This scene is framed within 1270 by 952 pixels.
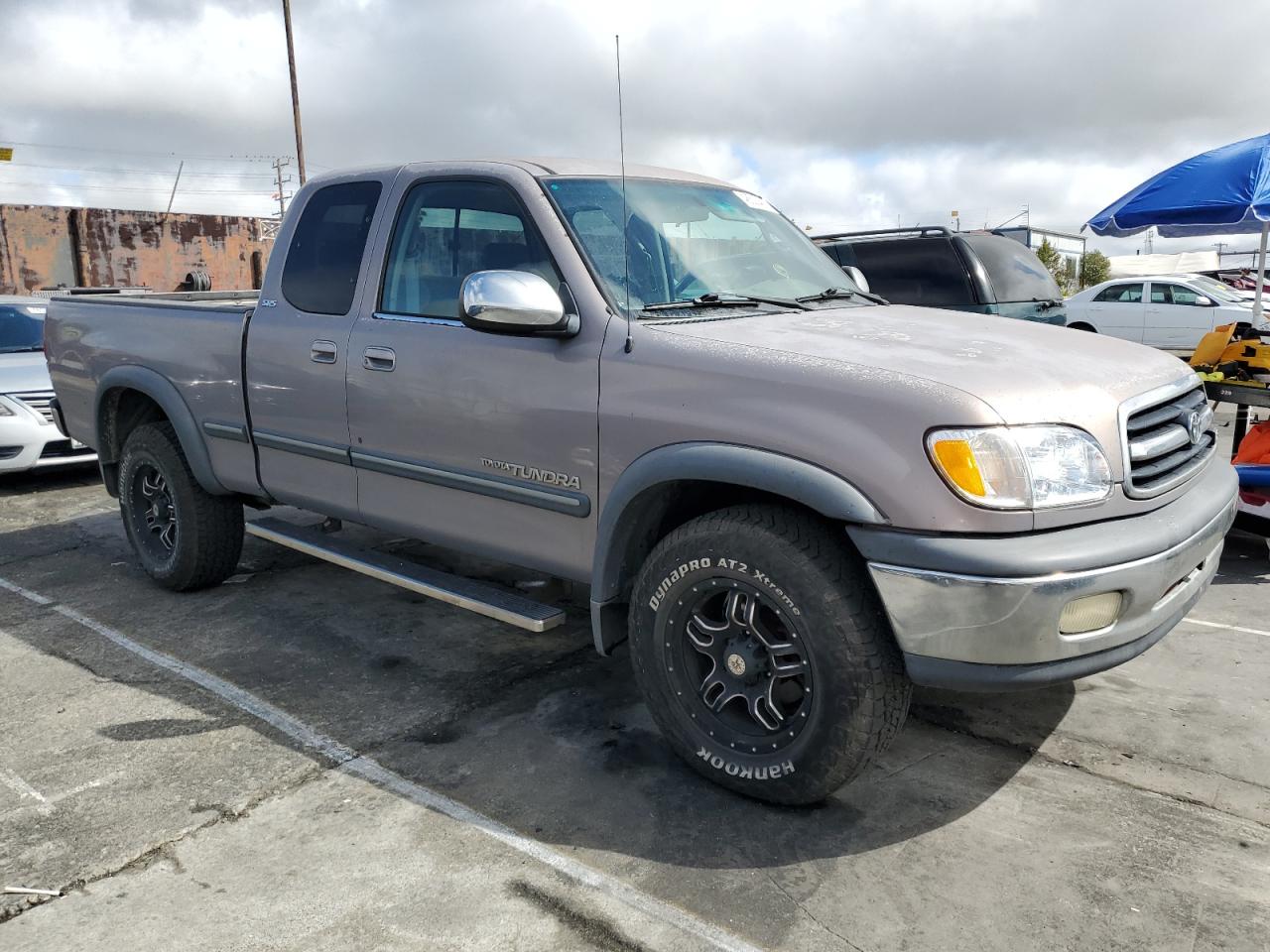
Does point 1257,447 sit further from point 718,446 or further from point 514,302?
point 514,302

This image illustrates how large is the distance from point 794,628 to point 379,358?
195 cm

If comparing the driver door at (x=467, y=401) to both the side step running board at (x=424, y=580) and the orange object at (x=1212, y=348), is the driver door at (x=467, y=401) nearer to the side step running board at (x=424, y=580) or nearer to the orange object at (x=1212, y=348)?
the side step running board at (x=424, y=580)

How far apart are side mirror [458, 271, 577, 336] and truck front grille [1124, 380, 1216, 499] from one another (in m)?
1.68

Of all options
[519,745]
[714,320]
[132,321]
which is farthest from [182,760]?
[132,321]

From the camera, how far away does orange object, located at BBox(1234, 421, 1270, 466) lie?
5.77 metres

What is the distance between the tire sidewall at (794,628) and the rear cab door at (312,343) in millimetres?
1619

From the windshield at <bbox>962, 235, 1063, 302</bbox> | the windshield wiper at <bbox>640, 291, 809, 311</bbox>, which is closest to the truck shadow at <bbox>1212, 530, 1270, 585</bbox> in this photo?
the windshield wiper at <bbox>640, 291, 809, 311</bbox>

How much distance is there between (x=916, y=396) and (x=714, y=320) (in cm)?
90

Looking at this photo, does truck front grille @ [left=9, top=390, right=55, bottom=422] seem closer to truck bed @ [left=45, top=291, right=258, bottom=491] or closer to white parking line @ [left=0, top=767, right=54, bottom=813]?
truck bed @ [left=45, top=291, right=258, bottom=491]

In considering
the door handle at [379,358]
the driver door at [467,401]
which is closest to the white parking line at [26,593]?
the driver door at [467,401]

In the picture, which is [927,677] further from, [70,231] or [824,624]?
[70,231]

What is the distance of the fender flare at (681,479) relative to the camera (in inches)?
106

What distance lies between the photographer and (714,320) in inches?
132

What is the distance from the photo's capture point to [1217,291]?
1692 cm
